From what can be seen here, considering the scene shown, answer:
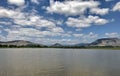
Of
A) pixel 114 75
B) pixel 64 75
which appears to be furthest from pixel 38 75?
pixel 114 75

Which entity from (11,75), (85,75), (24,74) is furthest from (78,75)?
(11,75)

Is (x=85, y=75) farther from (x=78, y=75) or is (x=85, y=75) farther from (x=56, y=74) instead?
(x=56, y=74)

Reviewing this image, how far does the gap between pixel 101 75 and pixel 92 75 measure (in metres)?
1.74

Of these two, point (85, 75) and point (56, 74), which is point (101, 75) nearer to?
point (85, 75)

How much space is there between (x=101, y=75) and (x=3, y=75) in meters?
16.4

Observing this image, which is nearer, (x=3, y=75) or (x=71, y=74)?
(x=3, y=75)

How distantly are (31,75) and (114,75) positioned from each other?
14.1 meters

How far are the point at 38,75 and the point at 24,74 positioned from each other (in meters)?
2.54

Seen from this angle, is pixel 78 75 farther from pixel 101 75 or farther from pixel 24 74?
pixel 24 74

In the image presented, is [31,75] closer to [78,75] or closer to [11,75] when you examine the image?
[11,75]

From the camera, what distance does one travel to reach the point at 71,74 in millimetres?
33250

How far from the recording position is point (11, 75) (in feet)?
103

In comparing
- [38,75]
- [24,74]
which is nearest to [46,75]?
[38,75]

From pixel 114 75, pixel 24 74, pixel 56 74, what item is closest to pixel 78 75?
pixel 56 74
